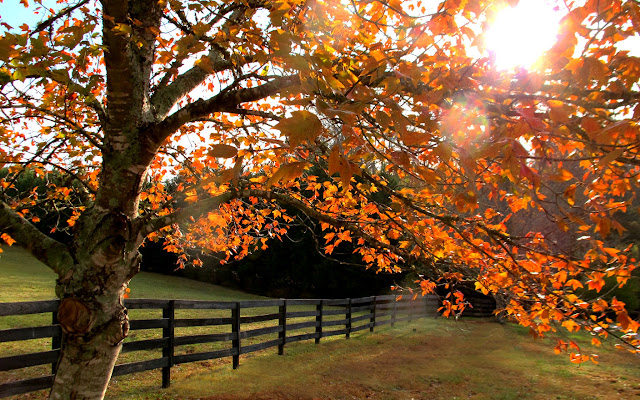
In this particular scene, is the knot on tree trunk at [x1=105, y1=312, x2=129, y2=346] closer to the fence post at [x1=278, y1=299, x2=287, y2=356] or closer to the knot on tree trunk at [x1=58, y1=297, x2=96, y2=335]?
the knot on tree trunk at [x1=58, y1=297, x2=96, y2=335]

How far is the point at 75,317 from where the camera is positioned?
2525 mm

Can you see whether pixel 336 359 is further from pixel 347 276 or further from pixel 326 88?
pixel 347 276

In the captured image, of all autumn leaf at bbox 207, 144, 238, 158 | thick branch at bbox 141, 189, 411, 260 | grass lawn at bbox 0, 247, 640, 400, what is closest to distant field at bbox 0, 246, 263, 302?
grass lawn at bbox 0, 247, 640, 400

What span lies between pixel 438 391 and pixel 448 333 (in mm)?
6260

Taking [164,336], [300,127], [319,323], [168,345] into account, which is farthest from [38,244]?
[319,323]

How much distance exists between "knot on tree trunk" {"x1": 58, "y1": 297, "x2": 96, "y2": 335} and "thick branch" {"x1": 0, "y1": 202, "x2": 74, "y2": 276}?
0.90 feet

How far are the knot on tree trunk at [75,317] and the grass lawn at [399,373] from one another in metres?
3.10

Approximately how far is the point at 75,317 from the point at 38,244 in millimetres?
710

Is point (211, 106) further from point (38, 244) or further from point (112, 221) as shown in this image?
point (38, 244)

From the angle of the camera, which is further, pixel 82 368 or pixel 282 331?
pixel 282 331

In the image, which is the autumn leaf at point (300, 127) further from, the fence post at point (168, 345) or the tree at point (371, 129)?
the fence post at point (168, 345)

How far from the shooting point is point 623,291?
46.1ft

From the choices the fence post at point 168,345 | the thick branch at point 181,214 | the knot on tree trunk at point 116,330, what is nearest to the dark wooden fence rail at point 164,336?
the fence post at point 168,345

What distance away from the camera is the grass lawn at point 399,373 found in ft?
18.7
